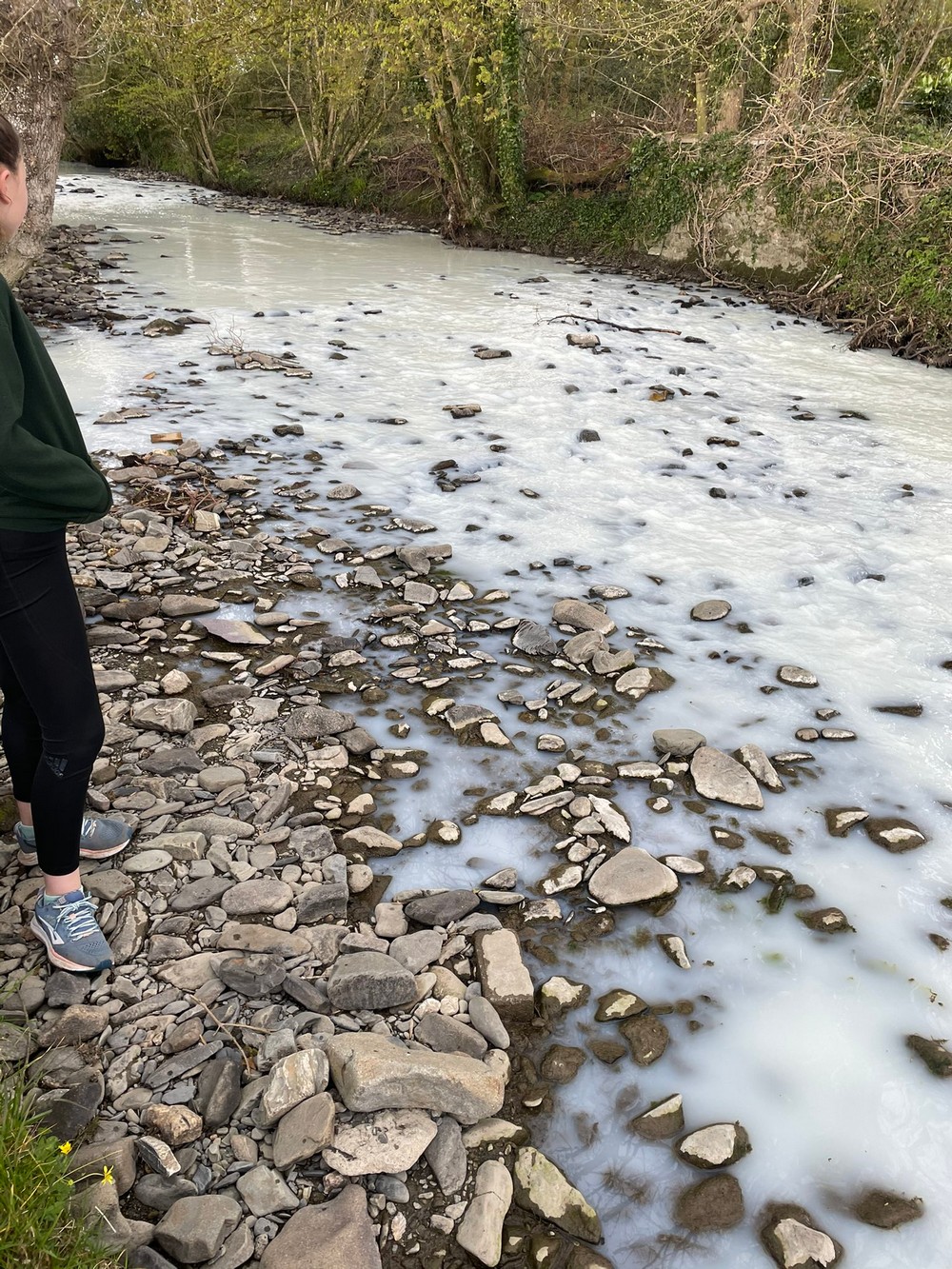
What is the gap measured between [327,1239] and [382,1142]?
10.3 inches

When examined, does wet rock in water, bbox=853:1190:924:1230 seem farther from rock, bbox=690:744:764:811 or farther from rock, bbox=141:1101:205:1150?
rock, bbox=141:1101:205:1150

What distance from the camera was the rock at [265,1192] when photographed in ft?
7.03

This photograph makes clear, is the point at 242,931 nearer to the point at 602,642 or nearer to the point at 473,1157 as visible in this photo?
the point at 473,1157

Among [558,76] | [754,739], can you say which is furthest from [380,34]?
[754,739]

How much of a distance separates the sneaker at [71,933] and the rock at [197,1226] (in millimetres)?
781

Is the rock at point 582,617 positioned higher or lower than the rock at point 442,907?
higher

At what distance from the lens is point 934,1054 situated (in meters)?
2.63

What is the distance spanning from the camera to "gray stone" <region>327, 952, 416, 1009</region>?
2658 millimetres

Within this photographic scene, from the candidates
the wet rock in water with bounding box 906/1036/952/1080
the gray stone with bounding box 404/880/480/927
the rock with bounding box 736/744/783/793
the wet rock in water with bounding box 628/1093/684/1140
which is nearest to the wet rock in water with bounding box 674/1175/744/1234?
the wet rock in water with bounding box 628/1093/684/1140

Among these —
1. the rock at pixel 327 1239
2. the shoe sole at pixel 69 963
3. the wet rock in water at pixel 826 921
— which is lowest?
the rock at pixel 327 1239

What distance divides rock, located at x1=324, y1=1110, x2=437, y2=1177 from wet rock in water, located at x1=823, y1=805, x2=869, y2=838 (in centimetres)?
193

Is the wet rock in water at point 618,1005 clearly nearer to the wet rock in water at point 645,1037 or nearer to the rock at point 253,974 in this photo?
the wet rock in water at point 645,1037

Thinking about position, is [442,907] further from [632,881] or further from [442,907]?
[632,881]

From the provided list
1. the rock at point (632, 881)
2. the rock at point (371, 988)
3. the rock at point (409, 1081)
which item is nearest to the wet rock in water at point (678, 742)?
the rock at point (632, 881)
